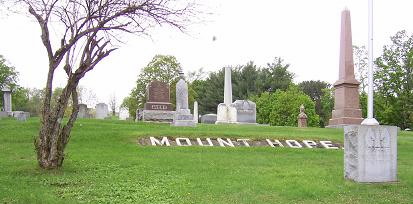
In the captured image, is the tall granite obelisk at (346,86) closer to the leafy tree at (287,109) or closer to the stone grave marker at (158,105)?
the stone grave marker at (158,105)

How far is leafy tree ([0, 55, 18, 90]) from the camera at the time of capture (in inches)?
2200

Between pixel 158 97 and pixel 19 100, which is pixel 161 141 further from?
pixel 19 100

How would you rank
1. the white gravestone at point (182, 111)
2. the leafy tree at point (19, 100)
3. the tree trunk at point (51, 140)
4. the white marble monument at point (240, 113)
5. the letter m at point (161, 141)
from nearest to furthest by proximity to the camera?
the tree trunk at point (51, 140) → the letter m at point (161, 141) → the white gravestone at point (182, 111) → the white marble monument at point (240, 113) → the leafy tree at point (19, 100)

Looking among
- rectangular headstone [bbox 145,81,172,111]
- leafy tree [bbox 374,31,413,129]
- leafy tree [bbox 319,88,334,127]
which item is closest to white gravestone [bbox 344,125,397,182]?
rectangular headstone [bbox 145,81,172,111]

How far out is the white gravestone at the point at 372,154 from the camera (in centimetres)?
920

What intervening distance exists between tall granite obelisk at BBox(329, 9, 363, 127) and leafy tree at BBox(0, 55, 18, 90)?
1742 inches

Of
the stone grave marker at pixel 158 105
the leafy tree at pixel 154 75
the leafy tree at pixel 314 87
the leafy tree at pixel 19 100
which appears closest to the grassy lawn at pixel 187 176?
the stone grave marker at pixel 158 105

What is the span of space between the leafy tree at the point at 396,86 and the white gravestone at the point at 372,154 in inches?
1310

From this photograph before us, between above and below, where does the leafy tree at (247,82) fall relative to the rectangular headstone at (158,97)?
above

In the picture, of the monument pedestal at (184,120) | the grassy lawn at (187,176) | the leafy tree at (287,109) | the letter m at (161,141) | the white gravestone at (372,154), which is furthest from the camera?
the leafy tree at (287,109)

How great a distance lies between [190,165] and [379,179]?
4412 mm

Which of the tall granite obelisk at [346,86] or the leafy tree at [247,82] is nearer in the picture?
the tall granite obelisk at [346,86]

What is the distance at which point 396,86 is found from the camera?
135 ft

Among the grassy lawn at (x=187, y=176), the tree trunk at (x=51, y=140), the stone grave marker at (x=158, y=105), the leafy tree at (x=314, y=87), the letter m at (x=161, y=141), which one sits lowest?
the grassy lawn at (x=187, y=176)
